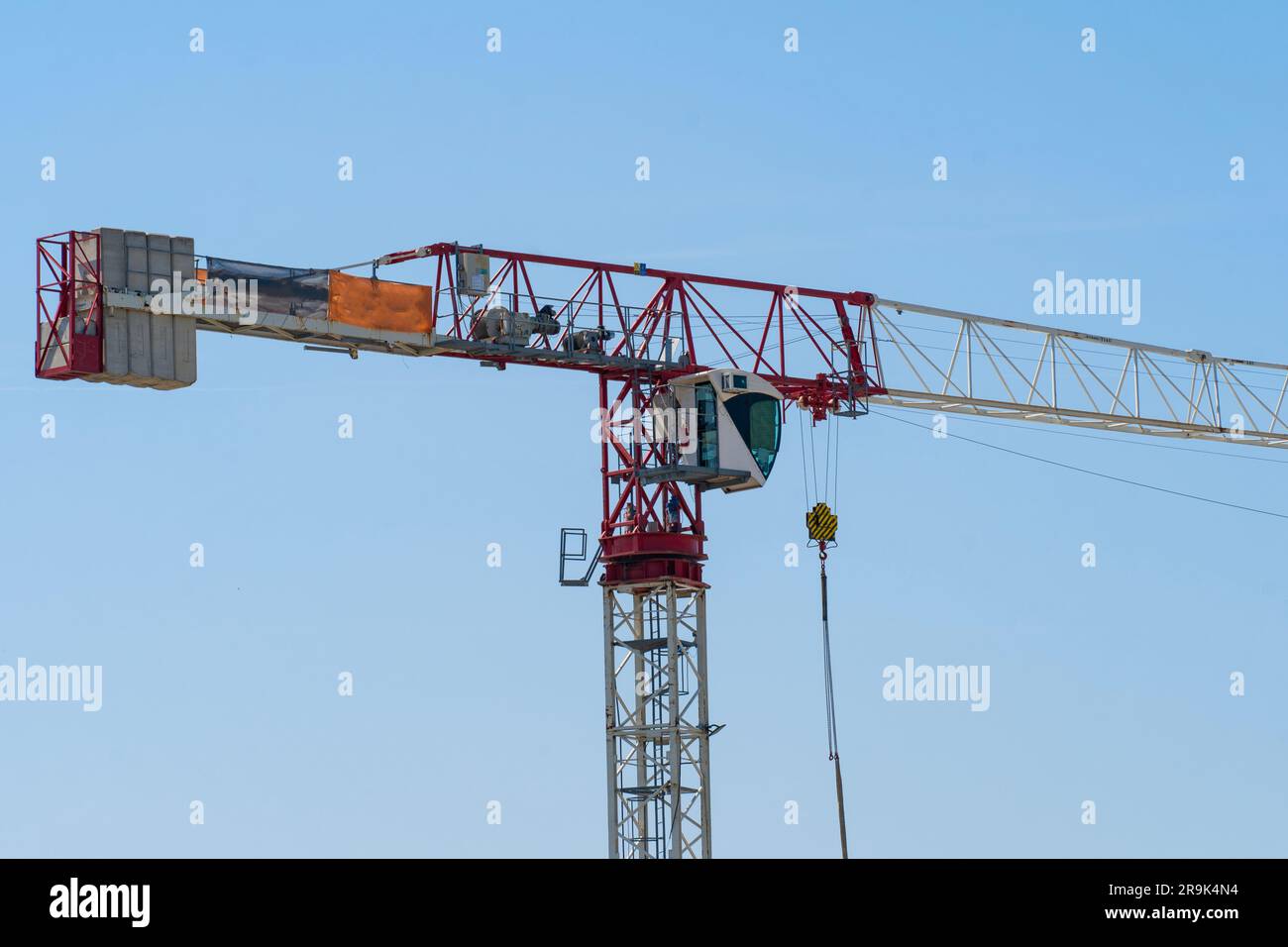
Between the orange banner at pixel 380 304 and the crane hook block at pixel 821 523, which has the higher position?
the orange banner at pixel 380 304

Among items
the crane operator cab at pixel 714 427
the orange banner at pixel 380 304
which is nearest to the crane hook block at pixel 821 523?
the crane operator cab at pixel 714 427

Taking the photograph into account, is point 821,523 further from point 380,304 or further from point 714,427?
point 380,304

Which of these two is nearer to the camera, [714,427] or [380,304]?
[380,304]

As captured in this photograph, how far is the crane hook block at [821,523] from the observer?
297 ft

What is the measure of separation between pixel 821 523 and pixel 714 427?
5.03 meters

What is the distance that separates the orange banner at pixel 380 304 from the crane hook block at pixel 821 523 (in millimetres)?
15328

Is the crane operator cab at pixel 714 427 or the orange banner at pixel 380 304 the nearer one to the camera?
the orange banner at pixel 380 304

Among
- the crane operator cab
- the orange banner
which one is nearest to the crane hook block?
the crane operator cab

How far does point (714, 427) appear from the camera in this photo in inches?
3541

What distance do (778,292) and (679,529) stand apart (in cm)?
913

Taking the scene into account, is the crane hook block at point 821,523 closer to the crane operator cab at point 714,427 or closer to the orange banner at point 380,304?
the crane operator cab at point 714,427

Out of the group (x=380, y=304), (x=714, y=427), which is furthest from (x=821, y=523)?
(x=380, y=304)
